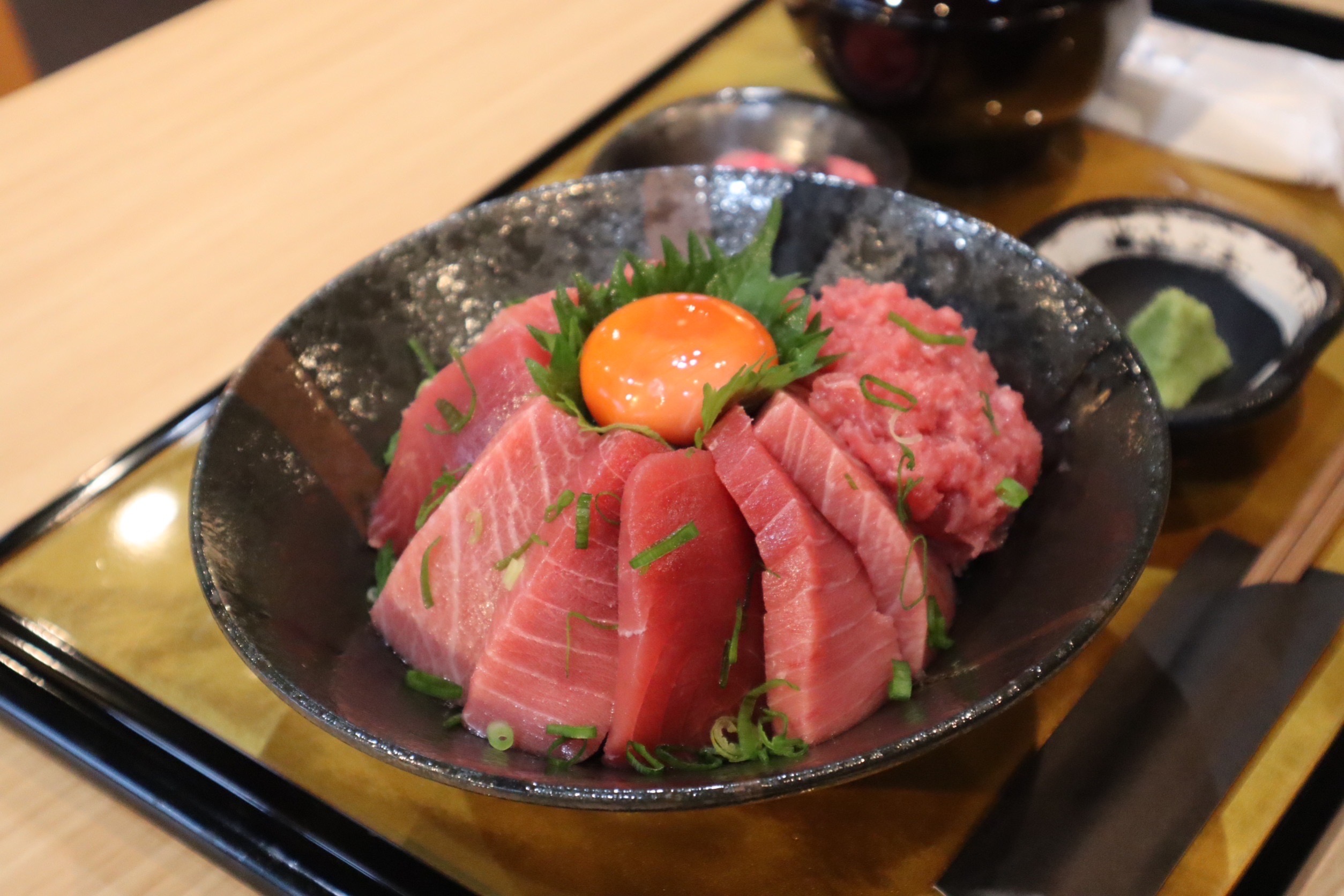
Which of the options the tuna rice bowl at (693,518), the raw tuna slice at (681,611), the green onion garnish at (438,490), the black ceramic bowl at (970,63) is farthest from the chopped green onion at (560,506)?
the black ceramic bowl at (970,63)

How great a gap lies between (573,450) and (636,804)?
64 cm

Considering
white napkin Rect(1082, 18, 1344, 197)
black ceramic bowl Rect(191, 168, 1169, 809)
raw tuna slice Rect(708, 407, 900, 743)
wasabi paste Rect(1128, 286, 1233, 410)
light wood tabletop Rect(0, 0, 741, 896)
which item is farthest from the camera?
white napkin Rect(1082, 18, 1344, 197)

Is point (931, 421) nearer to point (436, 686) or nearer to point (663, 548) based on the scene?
point (663, 548)

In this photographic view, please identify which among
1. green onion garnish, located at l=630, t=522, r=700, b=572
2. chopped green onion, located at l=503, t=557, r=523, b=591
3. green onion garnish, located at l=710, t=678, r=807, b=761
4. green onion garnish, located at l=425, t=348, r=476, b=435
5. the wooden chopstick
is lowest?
the wooden chopstick

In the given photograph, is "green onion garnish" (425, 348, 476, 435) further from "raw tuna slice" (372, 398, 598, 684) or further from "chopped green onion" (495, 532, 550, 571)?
"chopped green onion" (495, 532, 550, 571)

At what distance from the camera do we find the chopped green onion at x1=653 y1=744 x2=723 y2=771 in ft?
4.69

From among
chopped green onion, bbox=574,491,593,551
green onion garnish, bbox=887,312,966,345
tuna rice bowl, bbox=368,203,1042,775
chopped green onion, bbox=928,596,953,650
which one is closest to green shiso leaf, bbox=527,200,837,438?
tuna rice bowl, bbox=368,203,1042,775

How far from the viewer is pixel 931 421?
5.44 feet

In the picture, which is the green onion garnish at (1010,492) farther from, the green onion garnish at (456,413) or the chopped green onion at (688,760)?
the green onion garnish at (456,413)

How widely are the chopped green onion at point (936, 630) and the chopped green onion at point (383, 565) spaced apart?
95 cm

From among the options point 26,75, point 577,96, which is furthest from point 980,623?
point 26,75

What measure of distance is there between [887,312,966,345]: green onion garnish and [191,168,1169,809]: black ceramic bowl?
0.22 metres

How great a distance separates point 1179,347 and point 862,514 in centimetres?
105

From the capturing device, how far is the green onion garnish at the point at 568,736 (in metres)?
1.48
